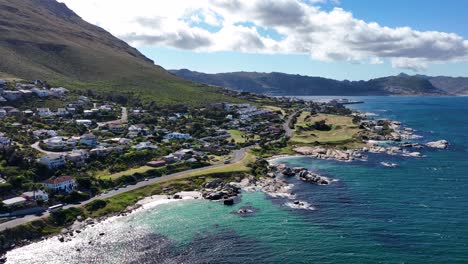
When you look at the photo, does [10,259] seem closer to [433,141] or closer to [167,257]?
[167,257]

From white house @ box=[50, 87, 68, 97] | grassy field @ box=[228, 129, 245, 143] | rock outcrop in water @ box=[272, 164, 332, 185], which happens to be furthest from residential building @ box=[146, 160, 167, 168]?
white house @ box=[50, 87, 68, 97]

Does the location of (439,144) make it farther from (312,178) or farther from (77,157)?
(77,157)

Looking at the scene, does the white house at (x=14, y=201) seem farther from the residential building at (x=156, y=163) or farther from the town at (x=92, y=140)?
the residential building at (x=156, y=163)

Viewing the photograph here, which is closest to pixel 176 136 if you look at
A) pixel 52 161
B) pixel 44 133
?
pixel 44 133

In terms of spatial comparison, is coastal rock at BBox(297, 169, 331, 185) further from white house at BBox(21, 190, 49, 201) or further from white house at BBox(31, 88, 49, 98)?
white house at BBox(31, 88, 49, 98)

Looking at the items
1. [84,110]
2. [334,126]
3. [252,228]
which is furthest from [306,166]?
[84,110]

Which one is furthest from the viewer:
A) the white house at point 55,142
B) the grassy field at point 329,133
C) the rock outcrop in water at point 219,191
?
the grassy field at point 329,133

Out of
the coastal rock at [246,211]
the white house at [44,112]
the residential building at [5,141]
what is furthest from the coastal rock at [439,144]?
the white house at [44,112]

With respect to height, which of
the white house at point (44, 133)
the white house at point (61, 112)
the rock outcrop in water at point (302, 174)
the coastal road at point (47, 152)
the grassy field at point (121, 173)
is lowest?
the rock outcrop in water at point (302, 174)

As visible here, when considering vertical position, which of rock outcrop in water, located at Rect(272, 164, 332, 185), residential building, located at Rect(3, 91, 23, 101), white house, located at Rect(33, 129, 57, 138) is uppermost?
residential building, located at Rect(3, 91, 23, 101)
